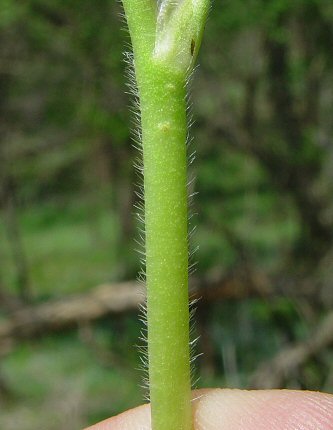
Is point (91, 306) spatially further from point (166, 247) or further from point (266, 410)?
point (166, 247)

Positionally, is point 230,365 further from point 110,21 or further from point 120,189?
point 120,189

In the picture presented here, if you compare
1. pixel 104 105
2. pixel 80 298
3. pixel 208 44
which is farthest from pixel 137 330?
pixel 208 44

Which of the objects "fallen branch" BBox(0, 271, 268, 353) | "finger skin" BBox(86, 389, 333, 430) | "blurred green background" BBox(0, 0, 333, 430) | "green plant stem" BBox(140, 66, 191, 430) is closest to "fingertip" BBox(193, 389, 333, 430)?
"finger skin" BBox(86, 389, 333, 430)

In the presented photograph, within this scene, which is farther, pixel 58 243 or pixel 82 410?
pixel 58 243

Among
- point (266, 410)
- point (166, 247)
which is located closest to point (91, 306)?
point (266, 410)

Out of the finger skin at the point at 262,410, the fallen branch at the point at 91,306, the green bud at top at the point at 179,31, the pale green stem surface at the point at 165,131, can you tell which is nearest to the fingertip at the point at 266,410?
the finger skin at the point at 262,410

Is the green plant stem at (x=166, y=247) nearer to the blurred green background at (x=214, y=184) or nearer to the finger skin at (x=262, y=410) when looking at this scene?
the finger skin at (x=262, y=410)
